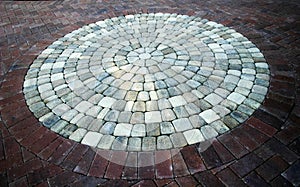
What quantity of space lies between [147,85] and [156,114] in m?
0.57

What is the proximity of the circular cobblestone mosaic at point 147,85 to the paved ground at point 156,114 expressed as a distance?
14 mm

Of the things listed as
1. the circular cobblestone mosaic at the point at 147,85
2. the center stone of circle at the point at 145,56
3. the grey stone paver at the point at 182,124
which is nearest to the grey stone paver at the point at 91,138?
the circular cobblestone mosaic at the point at 147,85

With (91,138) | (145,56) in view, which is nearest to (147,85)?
(145,56)

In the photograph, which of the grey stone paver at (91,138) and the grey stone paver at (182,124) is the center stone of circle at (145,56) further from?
the grey stone paver at (91,138)

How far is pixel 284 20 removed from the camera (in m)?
4.88

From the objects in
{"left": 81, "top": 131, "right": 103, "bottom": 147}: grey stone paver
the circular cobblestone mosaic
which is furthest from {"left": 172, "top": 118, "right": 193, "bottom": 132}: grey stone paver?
{"left": 81, "top": 131, "right": 103, "bottom": 147}: grey stone paver

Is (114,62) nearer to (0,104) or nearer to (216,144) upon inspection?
(0,104)

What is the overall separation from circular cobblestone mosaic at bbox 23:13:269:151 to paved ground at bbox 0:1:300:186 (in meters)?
0.01

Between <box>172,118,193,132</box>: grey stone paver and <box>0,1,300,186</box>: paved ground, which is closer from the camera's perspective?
<box>0,1,300,186</box>: paved ground

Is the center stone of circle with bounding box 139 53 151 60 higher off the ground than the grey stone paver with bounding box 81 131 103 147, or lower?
higher

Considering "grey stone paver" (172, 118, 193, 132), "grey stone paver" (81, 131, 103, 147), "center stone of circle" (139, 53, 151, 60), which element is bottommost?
"grey stone paver" (81, 131, 103, 147)

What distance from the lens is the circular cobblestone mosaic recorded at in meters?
2.71

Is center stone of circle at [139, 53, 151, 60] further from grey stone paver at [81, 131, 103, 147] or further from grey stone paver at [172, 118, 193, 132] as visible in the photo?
grey stone paver at [81, 131, 103, 147]

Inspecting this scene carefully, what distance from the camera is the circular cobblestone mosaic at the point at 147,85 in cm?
271
